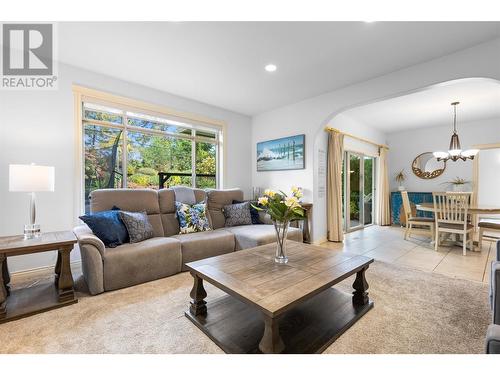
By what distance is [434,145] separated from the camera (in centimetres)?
593

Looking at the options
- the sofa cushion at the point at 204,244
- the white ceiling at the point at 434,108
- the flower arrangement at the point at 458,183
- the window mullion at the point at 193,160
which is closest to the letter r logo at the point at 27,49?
the window mullion at the point at 193,160

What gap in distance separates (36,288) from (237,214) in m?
2.49

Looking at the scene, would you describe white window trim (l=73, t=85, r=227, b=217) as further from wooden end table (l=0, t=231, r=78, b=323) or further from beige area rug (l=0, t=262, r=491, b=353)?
beige area rug (l=0, t=262, r=491, b=353)

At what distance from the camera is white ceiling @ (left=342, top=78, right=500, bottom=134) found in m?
3.65

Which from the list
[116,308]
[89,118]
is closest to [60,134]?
[89,118]

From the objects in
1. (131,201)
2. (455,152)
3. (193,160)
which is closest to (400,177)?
(455,152)

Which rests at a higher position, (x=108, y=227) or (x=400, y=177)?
(x=400, y=177)

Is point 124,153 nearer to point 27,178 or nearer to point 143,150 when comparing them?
point 143,150

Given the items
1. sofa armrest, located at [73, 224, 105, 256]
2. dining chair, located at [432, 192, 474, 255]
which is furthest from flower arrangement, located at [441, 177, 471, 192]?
sofa armrest, located at [73, 224, 105, 256]

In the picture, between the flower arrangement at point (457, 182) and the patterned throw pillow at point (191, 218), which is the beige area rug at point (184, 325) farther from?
the flower arrangement at point (457, 182)

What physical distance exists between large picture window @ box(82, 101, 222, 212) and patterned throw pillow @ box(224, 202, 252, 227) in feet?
3.11

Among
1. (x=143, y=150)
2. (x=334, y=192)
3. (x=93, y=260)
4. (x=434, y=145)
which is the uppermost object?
(x=434, y=145)
